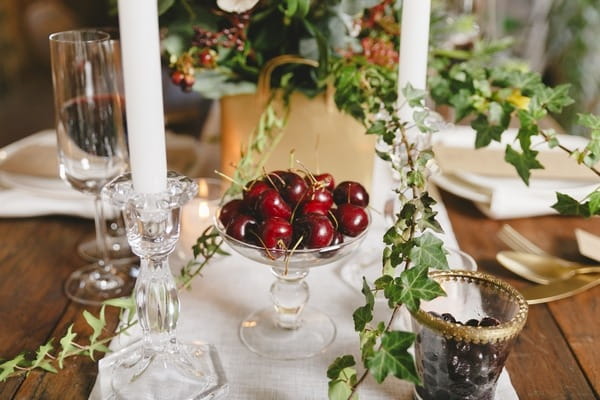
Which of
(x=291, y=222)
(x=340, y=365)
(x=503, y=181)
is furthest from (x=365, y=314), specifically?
(x=503, y=181)

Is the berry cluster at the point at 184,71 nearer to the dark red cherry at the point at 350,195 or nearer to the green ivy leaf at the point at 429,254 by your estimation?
the dark red cherry at the point at 350,195

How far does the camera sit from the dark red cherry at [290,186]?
0.67 m

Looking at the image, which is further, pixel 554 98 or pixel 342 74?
pixel 342 74

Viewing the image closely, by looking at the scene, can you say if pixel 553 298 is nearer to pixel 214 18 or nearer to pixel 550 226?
pixel 550 226

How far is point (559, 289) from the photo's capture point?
82 cm

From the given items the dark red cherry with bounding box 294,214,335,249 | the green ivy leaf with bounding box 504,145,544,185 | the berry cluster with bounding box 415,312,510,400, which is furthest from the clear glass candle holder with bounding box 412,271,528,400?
the green ivy leaf with bounding box 504,145,544,185

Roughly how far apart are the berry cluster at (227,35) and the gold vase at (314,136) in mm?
100

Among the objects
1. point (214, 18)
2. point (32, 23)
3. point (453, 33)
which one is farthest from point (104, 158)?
point (32, 23)

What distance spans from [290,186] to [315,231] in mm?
67

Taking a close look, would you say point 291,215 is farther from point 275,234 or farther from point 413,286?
point 413,286

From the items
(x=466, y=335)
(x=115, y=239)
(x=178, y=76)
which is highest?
(x=178, y=76)

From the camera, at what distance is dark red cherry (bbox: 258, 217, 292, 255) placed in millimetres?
620

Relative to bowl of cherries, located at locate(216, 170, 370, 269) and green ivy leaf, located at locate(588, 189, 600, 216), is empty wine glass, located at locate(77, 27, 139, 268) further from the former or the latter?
green ivy leaf, located at locate(588, 189, 600, 216)

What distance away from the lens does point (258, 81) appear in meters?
0.95
